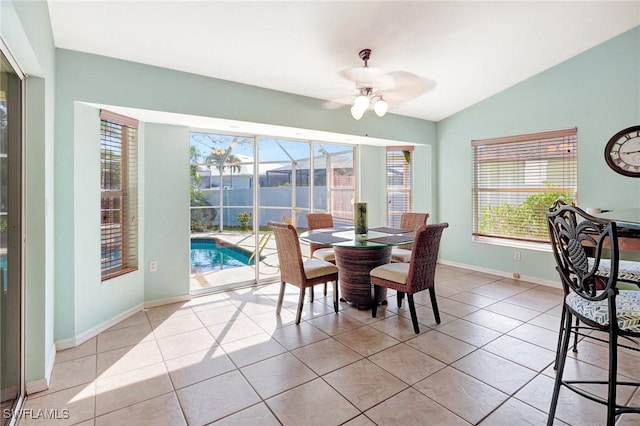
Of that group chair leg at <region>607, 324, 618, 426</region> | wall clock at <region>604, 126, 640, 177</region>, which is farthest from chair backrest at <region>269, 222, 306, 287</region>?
wall clock at <region>604, 126, 640, 177</region>

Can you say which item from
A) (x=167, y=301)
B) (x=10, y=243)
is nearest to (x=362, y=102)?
(x=10, y=243)

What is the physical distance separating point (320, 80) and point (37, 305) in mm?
3120

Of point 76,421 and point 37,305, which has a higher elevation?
point 37,305

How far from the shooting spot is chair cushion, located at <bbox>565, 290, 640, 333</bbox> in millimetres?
1471

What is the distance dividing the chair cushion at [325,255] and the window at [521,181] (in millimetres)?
2534

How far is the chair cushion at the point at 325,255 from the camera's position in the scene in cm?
398

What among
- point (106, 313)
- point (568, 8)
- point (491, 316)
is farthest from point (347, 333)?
point (568, 8)

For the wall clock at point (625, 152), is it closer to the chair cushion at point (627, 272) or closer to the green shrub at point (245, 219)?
the chair cushion at point (627, 272)

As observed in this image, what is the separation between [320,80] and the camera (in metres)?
3.67

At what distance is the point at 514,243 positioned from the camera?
4.76 metres

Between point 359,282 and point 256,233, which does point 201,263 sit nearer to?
point 256,233

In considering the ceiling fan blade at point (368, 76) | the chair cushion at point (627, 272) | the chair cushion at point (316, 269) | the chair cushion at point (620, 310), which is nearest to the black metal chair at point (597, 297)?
the chair cushion at point (620, 310)

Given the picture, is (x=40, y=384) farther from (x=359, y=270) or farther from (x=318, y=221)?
(x=318, y=221)

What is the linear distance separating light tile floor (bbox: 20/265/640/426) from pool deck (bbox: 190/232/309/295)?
0.65m
